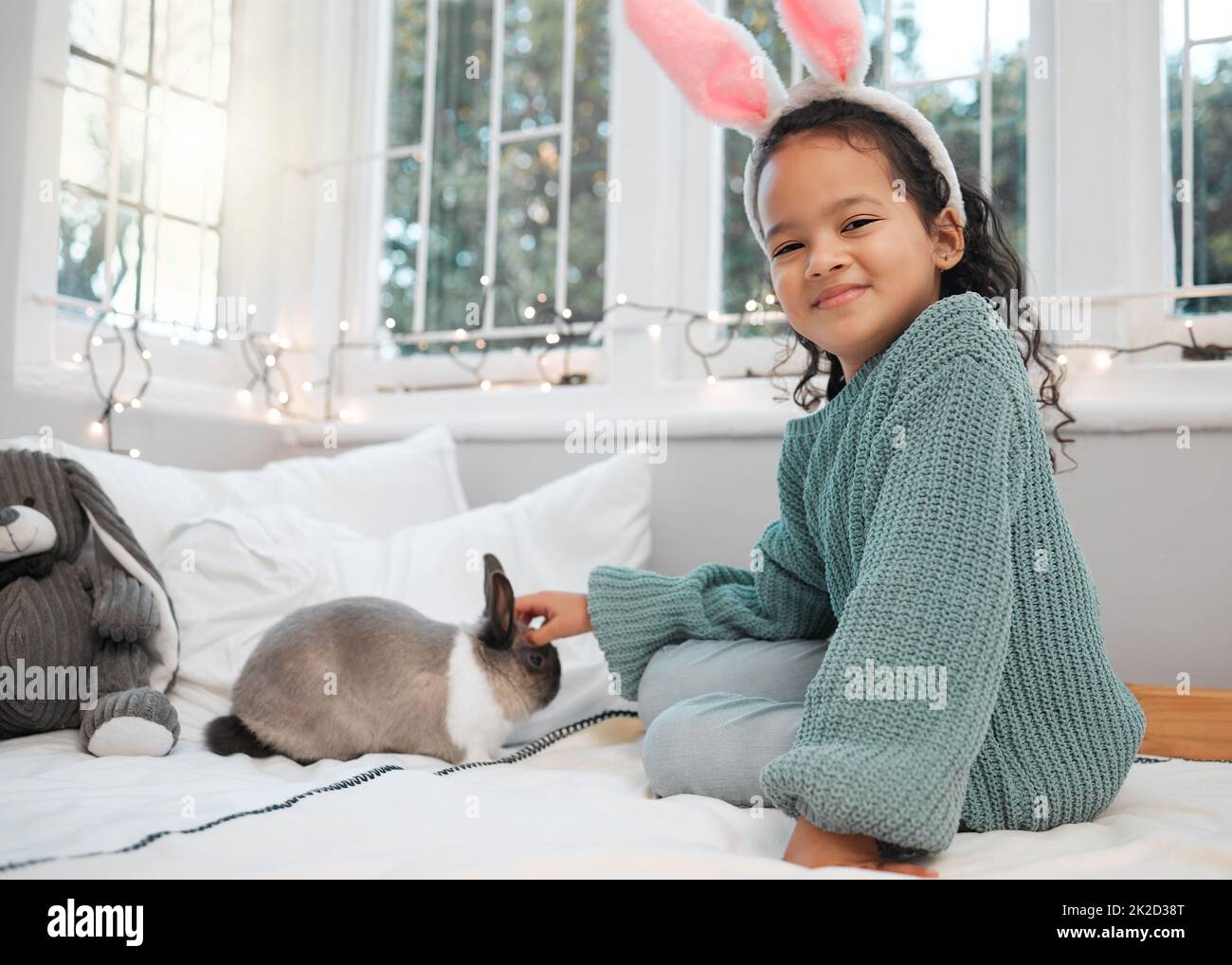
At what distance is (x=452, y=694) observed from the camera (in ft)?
3.88

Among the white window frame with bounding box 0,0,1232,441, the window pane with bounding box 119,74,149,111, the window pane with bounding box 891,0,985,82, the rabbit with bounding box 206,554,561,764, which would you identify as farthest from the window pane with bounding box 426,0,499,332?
the rabbit with bounding box 206,554,561,764

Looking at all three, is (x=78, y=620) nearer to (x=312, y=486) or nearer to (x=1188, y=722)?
(x=312, y=486)

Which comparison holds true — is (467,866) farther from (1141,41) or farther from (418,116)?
(418,116)

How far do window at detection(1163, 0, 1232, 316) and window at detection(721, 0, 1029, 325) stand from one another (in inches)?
8.6

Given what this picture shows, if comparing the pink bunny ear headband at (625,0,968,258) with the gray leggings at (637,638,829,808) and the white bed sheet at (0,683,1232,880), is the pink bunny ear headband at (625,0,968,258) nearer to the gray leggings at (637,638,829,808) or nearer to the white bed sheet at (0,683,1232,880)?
the gray leggings at (637,638,829,808)

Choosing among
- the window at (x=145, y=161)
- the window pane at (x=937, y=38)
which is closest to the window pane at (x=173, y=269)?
the window at (x=145, y=161)

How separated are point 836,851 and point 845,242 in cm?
55

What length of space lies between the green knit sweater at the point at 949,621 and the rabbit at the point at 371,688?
41cm

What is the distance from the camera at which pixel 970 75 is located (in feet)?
5.72

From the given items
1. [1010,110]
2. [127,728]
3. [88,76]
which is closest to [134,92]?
[88,76]

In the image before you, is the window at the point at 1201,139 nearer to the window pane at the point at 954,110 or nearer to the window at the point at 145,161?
the window pane at the point at 954,110

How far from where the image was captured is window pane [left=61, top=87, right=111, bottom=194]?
1.81 meters

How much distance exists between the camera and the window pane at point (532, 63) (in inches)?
83.5
